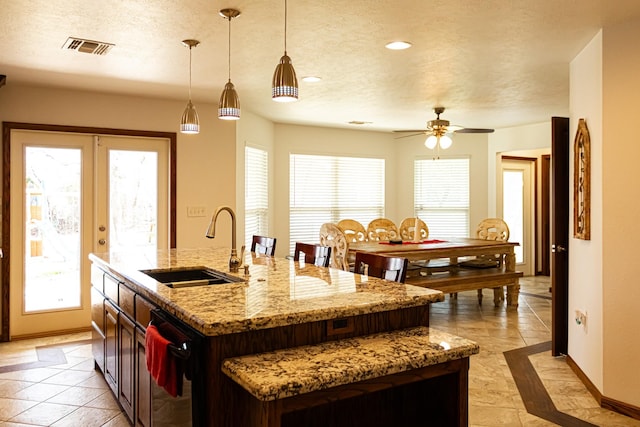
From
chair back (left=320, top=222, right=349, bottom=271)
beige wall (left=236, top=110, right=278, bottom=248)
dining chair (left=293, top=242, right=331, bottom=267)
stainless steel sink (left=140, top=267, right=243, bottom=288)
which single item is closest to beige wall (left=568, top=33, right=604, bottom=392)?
dining chair (left=293, top=242, right=331, bottom=267)

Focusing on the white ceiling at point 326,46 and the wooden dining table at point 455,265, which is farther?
the wooden dining table at point 455,265

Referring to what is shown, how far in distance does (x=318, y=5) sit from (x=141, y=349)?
Answer: 206 cm

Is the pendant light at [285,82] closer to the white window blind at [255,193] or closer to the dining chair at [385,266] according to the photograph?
the dining chair at [385,266]

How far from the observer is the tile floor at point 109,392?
10.3ft

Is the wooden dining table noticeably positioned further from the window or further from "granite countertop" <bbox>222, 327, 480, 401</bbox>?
"granite countertop" <bbox>222, 327, 480, 401</bbox>

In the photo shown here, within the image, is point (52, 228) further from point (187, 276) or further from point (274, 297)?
point (274, 297)

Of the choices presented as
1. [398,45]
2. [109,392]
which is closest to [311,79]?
[398,45]

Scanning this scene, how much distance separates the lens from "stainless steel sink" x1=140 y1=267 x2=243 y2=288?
2998 millimetres

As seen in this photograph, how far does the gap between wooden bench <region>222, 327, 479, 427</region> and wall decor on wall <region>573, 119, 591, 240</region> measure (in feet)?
6.41

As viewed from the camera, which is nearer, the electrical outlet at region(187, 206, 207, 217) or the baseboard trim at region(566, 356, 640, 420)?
the baseboard trim at region(566, 356, 640, 420)

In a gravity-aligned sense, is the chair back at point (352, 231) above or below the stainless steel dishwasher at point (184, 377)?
above

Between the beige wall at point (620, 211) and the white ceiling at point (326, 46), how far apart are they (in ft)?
0.83

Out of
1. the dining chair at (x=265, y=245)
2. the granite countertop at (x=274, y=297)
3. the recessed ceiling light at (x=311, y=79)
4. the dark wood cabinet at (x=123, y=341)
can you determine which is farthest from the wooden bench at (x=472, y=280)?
the dark wood cabinet at (x=123, y=341)

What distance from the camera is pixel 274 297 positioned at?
2.20 m
